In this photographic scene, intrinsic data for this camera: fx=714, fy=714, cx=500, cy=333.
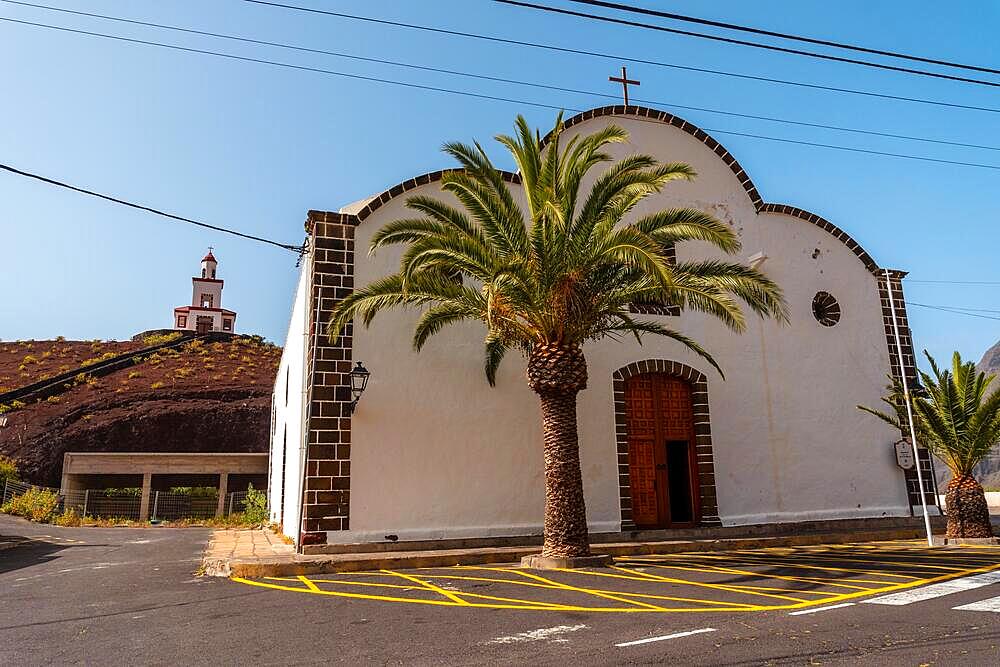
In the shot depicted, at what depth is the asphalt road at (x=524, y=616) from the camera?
18.9ft

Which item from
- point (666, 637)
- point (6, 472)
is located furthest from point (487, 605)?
point (6, 472)

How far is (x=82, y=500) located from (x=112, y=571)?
22.5 meters

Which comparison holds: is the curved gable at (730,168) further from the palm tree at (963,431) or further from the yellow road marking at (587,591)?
the yellow road marking at (587,591)

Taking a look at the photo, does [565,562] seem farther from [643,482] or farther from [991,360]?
[991,360]

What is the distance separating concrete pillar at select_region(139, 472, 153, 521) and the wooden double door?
917 inches

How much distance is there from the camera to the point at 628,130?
1741 centimetres

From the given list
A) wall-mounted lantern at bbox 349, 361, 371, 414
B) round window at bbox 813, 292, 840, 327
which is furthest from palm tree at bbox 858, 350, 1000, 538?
wall-mounted lantern at bbox 349, 361, 371, 414

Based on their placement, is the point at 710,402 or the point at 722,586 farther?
the point at 710,402

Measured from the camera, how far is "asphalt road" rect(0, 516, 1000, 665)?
18.9ft

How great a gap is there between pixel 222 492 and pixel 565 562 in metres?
25.2

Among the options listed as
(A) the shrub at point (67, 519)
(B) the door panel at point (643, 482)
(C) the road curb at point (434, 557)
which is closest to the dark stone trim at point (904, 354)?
(C) the road curb at point (434, 557)

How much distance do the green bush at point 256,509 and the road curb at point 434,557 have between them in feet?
41.4

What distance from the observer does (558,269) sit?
11.9 metres

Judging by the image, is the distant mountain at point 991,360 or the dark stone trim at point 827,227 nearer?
the dark stone trim at point 827,227
